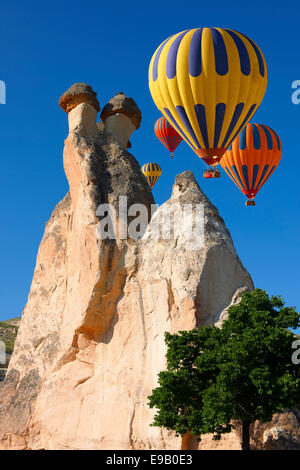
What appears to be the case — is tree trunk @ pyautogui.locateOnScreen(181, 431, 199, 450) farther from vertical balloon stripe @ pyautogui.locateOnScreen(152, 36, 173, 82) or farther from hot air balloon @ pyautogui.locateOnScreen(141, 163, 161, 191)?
hot air balloon @ pyautogui.locateOnScreen(141, 163, 161, 191)

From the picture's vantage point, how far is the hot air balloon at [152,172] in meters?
55.8

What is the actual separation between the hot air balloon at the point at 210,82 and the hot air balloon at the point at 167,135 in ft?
51.7

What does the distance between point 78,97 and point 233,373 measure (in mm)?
16786

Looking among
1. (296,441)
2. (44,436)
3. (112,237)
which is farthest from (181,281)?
(44,436)

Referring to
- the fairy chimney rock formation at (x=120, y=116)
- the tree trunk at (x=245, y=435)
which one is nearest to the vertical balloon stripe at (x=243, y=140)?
the fairy chimney rock formation at (x=120, y=116)

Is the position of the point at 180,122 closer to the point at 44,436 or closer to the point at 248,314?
the point at 248,314

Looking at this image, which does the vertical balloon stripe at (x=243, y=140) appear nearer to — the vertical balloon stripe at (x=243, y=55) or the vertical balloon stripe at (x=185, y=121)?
the vertical balloon stripe at (x=185, y=121)

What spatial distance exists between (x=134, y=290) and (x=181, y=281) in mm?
2553

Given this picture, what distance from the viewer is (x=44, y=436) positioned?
92.4ft

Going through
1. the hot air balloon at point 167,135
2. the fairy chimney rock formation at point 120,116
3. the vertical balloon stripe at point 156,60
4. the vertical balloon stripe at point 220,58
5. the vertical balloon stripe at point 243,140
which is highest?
the hot air balloon at point 167,135

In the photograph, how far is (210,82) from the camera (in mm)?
30984

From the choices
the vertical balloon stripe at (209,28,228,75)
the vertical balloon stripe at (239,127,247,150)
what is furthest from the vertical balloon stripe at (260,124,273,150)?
the vertical balloon stripe at (209,28,228,75)

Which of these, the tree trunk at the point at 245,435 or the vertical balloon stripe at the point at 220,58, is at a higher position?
the vertical balloon stripe at the point at 220,58

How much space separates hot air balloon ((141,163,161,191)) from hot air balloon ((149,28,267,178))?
23.0 metres
